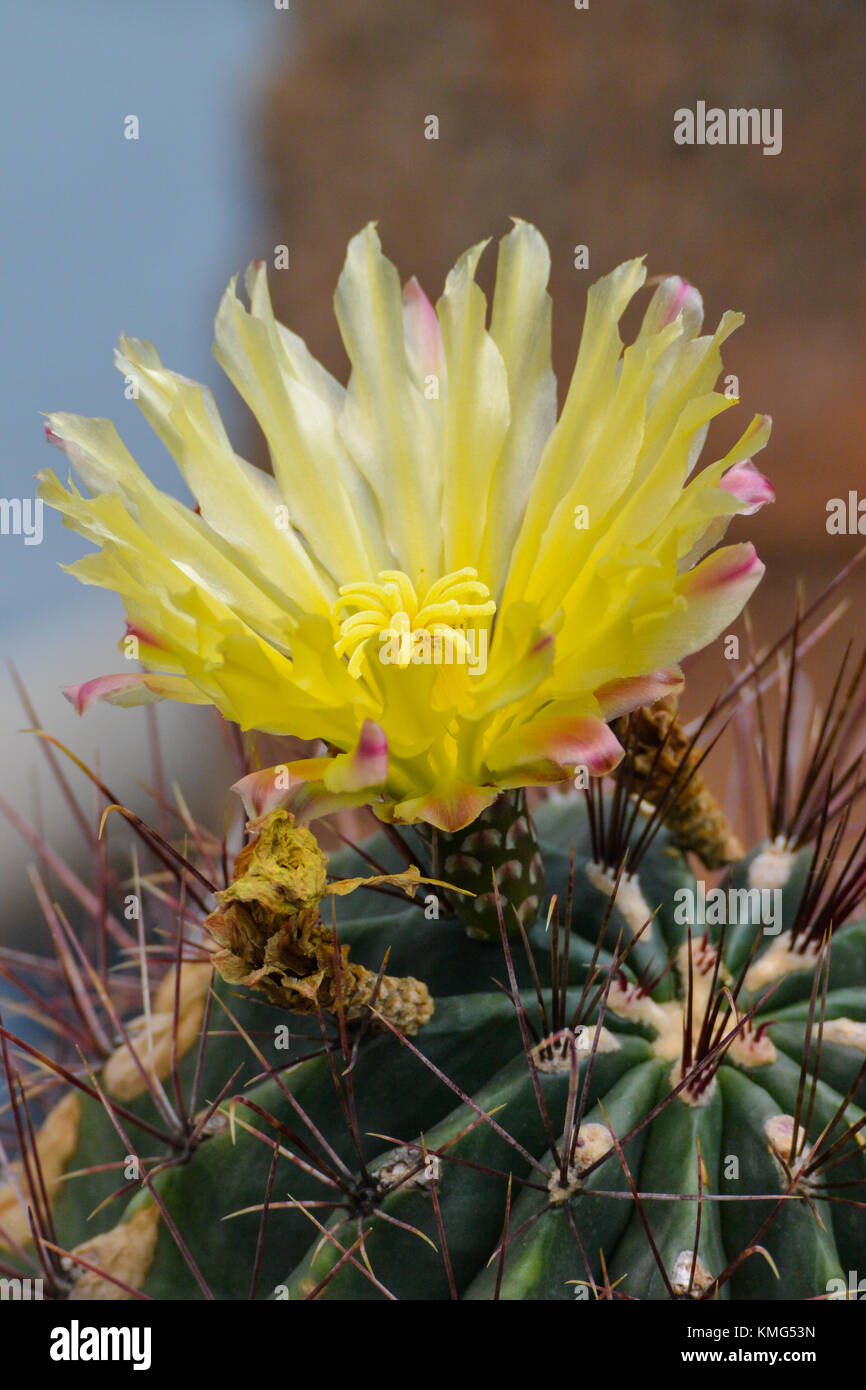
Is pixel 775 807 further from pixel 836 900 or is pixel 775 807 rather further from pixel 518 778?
pixel 518 778

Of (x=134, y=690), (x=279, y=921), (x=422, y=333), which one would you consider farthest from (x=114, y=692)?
(x=422, y=333)

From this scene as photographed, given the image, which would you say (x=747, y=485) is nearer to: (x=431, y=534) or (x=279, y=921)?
(x=431, y=534)

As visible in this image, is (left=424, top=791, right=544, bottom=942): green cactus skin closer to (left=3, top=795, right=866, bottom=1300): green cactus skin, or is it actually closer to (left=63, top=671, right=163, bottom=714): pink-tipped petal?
(left=3, top=795, right=866, bottom=1300): green cactus skin

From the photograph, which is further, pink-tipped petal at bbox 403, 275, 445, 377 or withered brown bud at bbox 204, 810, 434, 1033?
pink-tipped petal at bbox 403, 275, 445, 377

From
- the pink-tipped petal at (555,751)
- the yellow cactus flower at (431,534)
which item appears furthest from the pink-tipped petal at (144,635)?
the pink-tipped petal at (555,751)

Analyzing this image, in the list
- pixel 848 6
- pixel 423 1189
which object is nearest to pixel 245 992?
pixel 423 1189

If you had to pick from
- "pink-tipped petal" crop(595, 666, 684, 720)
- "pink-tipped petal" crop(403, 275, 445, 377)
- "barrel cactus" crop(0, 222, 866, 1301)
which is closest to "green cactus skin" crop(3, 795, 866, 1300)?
"barrel cactus" crop(0, 222, 866, 1301)
